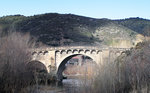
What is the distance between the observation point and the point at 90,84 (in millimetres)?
19781

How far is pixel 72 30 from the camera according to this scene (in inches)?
3637

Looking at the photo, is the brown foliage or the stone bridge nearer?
the brown foliage

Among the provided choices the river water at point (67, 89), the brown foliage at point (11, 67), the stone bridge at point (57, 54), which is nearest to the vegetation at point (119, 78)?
the river water at point (67, 89)

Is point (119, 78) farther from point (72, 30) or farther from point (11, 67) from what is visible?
point (72, 30)

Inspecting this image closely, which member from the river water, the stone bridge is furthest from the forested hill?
the river water

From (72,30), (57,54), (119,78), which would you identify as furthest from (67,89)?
(72,30)

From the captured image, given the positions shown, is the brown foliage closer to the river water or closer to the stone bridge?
the river water

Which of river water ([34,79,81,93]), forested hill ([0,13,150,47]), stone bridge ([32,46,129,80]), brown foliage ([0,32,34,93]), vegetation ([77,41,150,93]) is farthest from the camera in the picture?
forested hill ([0,13,150,47])

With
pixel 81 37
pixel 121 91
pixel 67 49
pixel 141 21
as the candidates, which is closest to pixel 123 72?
pixel 121 91

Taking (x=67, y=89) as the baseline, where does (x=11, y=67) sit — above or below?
above

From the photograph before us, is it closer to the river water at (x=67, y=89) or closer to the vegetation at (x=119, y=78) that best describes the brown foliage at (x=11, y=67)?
the river water at (x=67, y=89)

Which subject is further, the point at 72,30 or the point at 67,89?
the point at 72,30

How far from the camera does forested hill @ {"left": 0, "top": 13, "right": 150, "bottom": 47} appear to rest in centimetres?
8288

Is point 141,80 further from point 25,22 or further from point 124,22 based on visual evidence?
point 124,22
